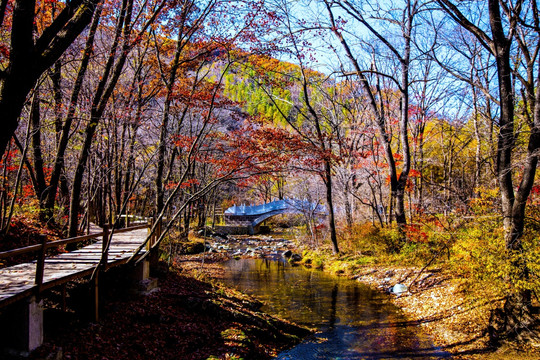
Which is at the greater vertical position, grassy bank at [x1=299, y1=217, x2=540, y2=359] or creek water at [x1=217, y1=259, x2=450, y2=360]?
grassy bank at [x1=299, y1=217, x2=540, y2=359]

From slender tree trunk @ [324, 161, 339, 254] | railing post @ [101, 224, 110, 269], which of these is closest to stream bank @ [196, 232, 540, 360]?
slender tree trunk @ [324, 161, 339, 254]

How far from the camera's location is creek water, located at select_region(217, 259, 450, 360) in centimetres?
829

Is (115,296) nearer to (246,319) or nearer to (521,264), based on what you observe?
(246,319)

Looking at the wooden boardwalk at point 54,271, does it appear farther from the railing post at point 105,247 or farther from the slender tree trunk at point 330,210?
the slender tree trunk at point 330,210

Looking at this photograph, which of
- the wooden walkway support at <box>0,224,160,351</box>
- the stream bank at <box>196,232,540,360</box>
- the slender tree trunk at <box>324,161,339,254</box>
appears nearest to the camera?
the wooden walkway support at <box>0,224,160,351</box>

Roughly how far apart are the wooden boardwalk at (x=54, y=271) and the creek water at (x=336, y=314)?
A: 15.2ft

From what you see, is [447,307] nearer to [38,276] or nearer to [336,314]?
[336,314]

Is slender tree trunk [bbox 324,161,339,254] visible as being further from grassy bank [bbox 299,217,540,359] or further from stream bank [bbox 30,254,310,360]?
stream bank [bbox 30,254,310,360]

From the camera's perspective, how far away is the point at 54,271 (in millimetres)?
6652

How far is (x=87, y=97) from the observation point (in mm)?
11281

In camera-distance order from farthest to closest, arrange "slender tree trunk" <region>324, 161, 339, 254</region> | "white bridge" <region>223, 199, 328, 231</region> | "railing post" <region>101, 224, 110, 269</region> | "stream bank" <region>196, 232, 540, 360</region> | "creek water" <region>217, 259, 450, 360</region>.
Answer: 1. "white bridge" <region>223, 199, 328, 231</region>
2. "slender tree trunk" <region>324, 161, 339, 254</region>
3. "creek water" <region>217, 259, 450, 360</region>
4. "stream bank" <region>196, 232, 540, 360</region>
5. "railing post" <region>101, 224, 110, 269</region>

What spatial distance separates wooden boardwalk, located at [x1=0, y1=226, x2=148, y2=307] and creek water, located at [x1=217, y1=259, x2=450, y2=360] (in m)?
4.64

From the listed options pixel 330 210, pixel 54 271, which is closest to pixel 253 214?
pixel 330 210

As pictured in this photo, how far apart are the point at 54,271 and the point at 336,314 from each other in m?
8.05
